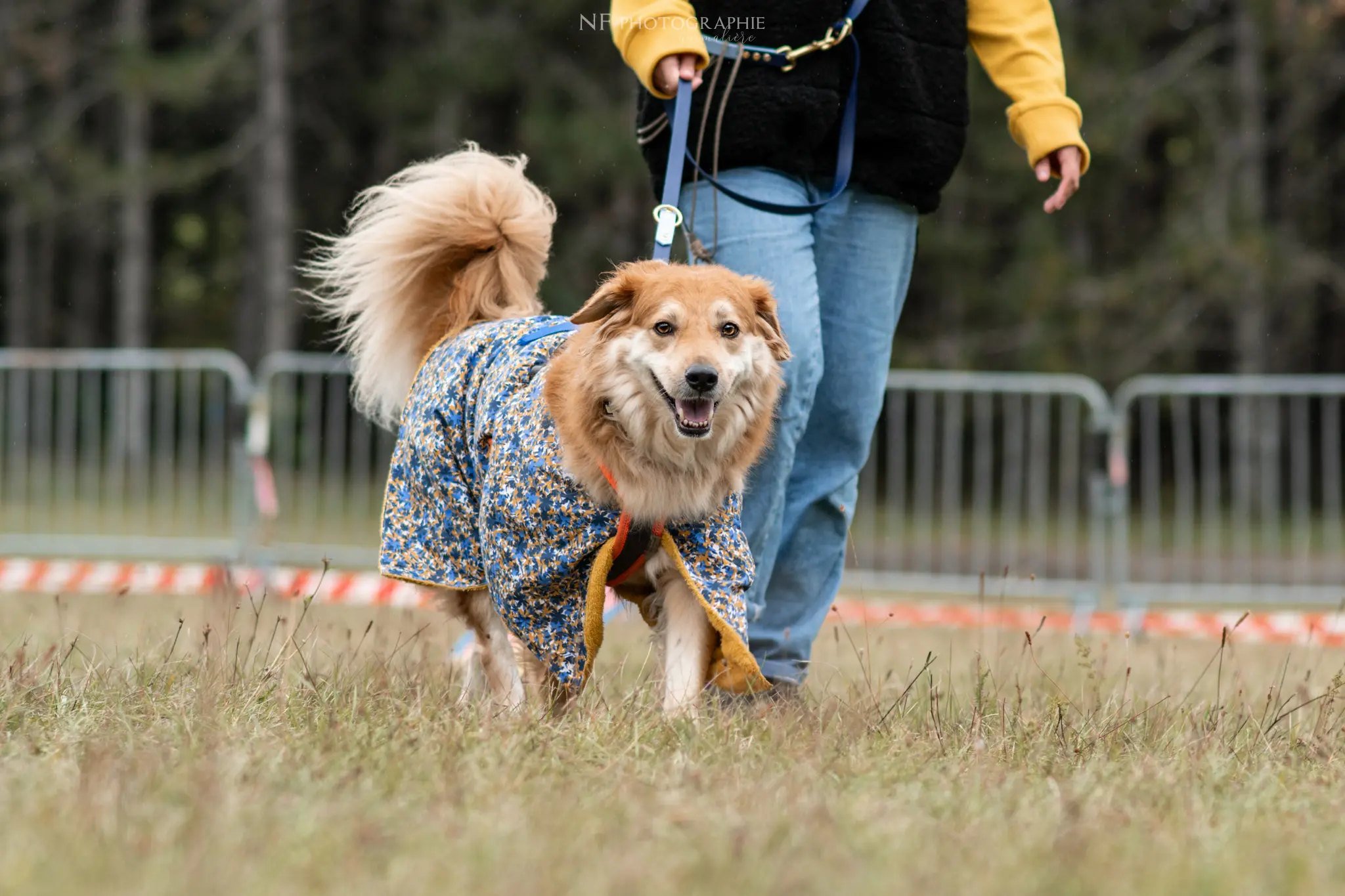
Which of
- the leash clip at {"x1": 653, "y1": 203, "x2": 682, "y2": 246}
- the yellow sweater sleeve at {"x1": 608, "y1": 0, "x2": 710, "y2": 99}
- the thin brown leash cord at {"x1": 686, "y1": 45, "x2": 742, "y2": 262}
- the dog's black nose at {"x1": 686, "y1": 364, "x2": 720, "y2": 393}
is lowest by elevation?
the dog's black nose at {"x1": 686, "y1": 364, "x2": 720, "y2": 393}

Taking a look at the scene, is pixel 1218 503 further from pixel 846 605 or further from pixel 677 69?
pixel 677 69

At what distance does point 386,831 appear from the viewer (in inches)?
81.0

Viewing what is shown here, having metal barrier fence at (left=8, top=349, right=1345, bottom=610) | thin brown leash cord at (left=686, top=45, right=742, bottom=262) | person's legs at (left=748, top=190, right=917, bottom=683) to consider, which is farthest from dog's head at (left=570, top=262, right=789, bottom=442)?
metal barrier fence at (left=8, top=349, right=1345, bottom=610)

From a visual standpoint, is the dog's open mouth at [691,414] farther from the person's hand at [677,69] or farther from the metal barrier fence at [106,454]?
the metal barrier fence at [106,454]

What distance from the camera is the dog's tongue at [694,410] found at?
3.38 metres

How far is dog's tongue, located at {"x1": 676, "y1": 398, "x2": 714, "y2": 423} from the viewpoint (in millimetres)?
3377

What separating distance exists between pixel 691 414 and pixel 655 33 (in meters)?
0.96

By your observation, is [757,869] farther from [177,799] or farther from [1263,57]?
[1263,57]

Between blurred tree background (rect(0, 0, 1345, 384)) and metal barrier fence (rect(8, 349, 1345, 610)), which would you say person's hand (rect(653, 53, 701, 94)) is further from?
blurred tree background (rect(0, 0, 1345, 384))

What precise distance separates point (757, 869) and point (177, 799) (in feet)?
2.77

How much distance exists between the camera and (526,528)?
3404 millimetres

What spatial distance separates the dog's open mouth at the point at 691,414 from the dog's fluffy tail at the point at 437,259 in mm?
1071

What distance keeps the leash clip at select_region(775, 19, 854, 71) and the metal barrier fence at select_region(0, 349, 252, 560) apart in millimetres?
7083

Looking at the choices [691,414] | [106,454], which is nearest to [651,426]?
[691,414]
